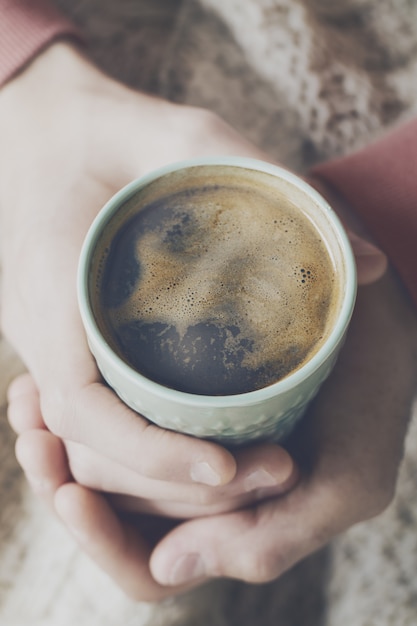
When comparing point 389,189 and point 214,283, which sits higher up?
point 214,283

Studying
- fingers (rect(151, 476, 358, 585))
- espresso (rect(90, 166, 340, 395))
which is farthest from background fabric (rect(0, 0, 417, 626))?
espresso (rect(90, 166, 340, 395))

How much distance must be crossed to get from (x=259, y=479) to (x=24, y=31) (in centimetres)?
78

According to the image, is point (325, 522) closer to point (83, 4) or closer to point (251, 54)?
point (251, 54)

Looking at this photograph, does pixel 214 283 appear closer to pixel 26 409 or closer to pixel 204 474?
pixel 204 474

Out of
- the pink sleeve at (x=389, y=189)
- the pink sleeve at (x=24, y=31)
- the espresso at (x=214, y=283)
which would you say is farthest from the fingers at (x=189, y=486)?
the pink sleeve at (x=24, y=31)

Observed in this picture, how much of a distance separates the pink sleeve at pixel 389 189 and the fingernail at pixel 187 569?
0.44m

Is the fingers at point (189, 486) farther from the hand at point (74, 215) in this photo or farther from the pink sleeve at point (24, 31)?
the pink sleeve at point (24, 31)

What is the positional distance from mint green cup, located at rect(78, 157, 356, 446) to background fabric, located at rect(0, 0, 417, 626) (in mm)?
419

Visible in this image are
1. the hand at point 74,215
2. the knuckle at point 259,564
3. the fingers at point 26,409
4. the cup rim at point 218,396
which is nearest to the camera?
the cup rim at point 218,396

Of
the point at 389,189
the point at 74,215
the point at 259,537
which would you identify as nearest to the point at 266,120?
the point at 389,189

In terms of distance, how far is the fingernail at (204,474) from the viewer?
621mm

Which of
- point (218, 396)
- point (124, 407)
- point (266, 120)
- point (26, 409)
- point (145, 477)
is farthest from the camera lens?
point (266, 120)

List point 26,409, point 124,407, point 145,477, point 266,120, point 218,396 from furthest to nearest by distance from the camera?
point 266,120
point 26,409
point 145,477
point 124,407
point 218,396

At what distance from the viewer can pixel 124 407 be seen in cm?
64
